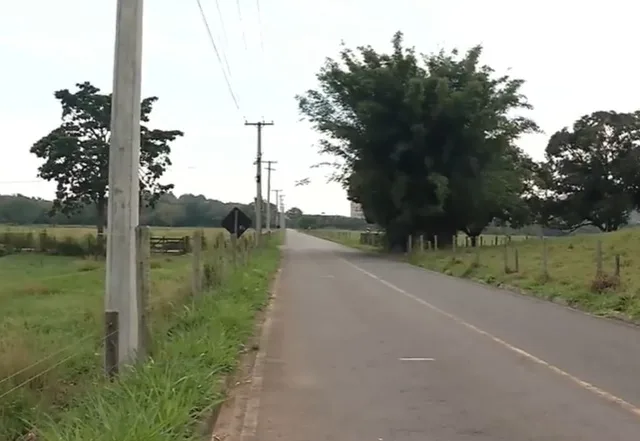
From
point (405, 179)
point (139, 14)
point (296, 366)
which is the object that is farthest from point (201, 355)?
point (405, 179)

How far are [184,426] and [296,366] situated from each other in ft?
14.7

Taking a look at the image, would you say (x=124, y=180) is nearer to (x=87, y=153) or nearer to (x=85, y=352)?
(x=85, y=352)

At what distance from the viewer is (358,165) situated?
50.1 metres

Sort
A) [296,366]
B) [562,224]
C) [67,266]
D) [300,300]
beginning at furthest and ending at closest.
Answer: [562,224]
[67,266]
[300,300]
[296,366]

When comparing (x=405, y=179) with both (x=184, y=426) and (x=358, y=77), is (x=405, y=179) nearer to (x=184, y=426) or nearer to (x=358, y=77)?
(x=358, y=77)

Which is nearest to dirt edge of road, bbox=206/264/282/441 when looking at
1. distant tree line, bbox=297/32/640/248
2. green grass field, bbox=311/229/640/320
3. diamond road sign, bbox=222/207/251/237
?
green grass field, bbox=311/229/640/320

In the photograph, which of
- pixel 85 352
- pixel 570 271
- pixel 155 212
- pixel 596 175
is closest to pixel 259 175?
pixel 155 212

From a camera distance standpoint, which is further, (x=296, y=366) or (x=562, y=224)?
(x=562, y=224)

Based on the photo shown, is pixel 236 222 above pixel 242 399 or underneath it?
above

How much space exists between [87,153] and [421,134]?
78.2 ft

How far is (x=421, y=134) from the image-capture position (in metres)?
47.2

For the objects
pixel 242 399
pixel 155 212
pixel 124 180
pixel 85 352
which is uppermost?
pixel 155 212

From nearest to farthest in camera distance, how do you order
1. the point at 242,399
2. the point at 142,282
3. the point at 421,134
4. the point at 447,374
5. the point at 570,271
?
the point at 242,399
the point at 142,282
the point at 447,374
the point at 570,271
the point at 421,134

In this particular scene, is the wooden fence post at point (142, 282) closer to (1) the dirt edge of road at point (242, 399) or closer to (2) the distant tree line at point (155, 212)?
(1) the dirt edge of road at point (242, 399)
